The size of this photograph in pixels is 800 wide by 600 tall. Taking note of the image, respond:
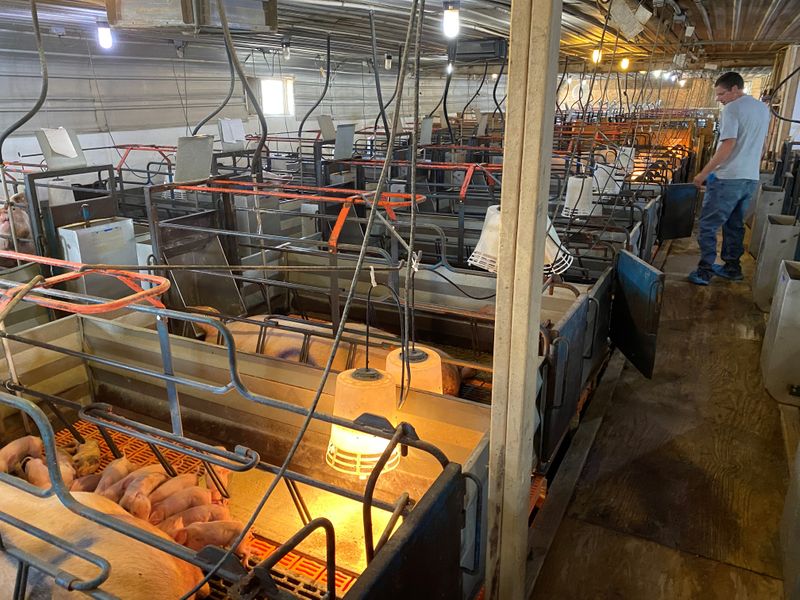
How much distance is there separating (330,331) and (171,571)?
1.89m

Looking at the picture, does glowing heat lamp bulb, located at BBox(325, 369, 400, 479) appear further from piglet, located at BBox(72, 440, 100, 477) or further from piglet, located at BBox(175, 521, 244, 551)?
piglet, located at BBox(72, 440, 100, 477)

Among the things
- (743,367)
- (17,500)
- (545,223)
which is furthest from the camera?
(743,367)

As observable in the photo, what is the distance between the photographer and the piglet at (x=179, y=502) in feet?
7.68

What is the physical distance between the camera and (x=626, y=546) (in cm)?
257

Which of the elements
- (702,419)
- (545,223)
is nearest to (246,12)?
(545,223)

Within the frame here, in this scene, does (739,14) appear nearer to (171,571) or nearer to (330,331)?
(330,331)

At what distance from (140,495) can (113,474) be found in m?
0.27

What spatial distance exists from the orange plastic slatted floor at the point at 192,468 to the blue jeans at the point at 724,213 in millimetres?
4671

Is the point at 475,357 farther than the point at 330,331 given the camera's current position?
Yes

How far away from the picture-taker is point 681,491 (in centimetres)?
291

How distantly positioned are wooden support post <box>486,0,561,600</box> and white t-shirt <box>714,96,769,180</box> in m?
4.49

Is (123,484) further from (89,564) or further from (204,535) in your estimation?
(89,564)

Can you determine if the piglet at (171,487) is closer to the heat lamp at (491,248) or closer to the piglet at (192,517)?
the piglet at (192,517)

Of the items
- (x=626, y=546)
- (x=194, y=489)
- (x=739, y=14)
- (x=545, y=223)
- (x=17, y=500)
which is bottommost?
(x=626, y=546)
